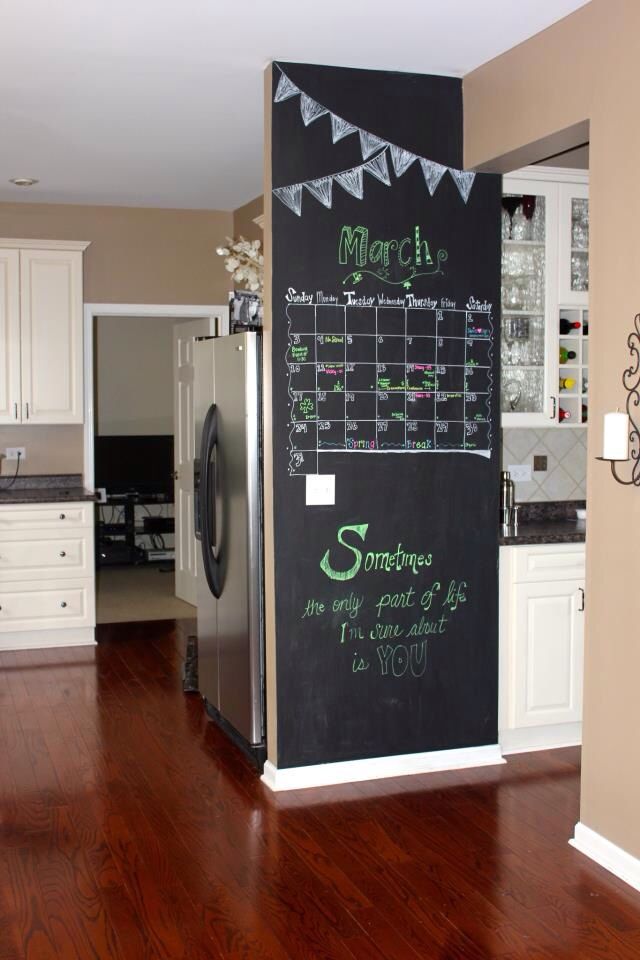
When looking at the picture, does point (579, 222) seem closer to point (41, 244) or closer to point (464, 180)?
point (464, 180)

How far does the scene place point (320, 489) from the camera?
4168 mm

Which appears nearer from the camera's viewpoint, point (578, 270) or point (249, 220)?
point (578, 270)

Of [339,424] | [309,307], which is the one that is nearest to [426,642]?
[339,424]

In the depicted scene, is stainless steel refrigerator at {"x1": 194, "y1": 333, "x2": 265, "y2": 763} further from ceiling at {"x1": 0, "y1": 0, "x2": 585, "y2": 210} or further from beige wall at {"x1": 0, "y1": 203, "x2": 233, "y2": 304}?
beige wall at {"x1": 0, "y1": 203, "x2": 233, "y2": 304}

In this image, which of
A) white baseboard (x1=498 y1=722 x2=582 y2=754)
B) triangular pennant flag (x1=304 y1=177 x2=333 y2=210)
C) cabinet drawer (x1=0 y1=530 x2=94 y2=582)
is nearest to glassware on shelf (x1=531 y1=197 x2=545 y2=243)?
triangular pennant flag (x1=304 y1=177 x2=333 y2=210)

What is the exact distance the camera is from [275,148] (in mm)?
4078

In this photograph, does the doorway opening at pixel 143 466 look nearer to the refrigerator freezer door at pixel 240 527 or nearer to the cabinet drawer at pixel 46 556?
the cabinet drawer at pixel 46 556

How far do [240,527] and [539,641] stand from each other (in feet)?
4.45

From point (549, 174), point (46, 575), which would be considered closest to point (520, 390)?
point (549, 174)

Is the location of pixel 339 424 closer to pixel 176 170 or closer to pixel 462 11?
pixel 462 11

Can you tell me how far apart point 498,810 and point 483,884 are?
0.64 m

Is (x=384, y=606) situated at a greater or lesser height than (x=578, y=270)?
lesser

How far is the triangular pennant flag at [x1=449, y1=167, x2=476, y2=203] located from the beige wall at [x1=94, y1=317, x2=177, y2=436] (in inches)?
247

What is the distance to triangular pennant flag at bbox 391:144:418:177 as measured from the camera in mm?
4230
